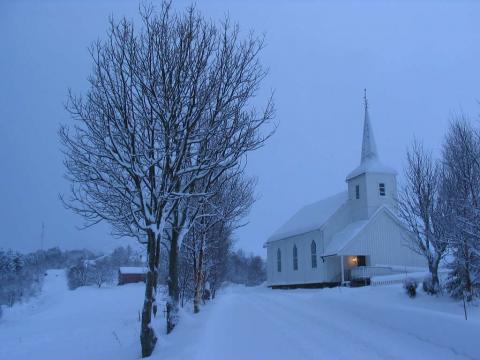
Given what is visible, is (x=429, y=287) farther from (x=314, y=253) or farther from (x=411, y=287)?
(x=314, y=253)

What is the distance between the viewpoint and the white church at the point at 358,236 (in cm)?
3328

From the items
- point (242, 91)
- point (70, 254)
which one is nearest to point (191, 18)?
point (242, 91)

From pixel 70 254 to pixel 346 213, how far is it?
514 ft

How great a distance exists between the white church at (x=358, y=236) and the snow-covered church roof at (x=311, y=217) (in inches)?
3.4

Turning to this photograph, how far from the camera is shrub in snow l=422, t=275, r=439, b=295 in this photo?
1725cm

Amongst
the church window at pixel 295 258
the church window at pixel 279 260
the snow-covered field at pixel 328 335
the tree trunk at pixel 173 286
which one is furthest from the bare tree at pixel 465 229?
the church window at pixel 279 260

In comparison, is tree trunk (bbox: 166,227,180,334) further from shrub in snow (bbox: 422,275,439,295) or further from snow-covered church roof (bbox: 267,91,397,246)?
snow-covered church roof (bbox: 267,91,397,246)

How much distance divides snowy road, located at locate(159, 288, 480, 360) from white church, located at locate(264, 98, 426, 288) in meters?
18.3

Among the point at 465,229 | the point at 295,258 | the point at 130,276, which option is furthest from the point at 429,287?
the point at 130,276

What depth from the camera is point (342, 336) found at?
35.0 feet

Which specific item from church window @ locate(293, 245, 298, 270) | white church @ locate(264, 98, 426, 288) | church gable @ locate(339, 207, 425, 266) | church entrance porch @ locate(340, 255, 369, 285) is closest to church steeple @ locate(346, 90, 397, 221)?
white church @ locate(264, 98, 426, 288)

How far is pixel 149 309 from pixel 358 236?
1004 inches

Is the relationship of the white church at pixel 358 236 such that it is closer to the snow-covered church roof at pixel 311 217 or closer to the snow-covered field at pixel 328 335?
the snow-covered church roof at pixel 311 217

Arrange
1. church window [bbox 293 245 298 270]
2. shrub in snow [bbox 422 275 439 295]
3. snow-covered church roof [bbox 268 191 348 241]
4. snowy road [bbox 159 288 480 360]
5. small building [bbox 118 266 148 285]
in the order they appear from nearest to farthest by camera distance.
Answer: snowy road [bbox 159 288 480 360] → shrub in snow [bbox 422 275 439 295] → snow-covered church roof [bbox 268 191 348 241] → church window [bbox 293 245 298 270] → small building [bbox 118 266 148 285]
